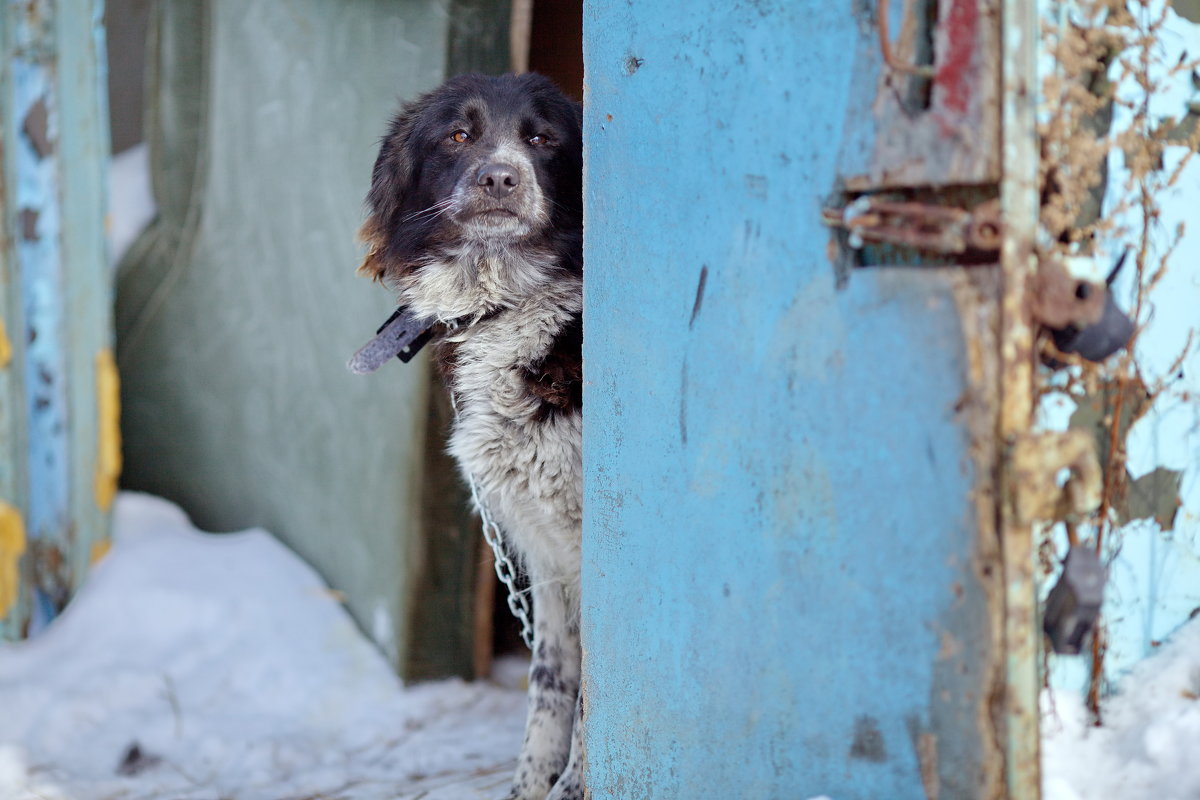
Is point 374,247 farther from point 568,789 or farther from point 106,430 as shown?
point 106,430

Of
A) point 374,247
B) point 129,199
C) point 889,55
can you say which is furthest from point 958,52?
point 129,199

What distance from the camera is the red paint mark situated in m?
1.15

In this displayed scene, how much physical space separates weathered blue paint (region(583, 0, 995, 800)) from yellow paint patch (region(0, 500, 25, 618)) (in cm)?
263

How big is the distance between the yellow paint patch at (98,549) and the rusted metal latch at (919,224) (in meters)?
3.17

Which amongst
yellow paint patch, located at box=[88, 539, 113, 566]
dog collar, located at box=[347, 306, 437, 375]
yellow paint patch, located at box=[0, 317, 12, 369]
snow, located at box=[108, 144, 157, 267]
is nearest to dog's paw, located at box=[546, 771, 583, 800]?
dog collar, located at box=[347, 306, 437, 375]

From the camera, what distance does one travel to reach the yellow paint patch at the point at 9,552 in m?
3.44

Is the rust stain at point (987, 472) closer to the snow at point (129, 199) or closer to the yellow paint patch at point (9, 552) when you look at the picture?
the yellow paint patch at point (9, 552)

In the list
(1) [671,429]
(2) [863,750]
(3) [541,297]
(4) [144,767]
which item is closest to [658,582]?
(1) [671,429]

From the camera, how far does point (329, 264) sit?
3293mm

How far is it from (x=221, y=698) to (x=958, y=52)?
2777 mm

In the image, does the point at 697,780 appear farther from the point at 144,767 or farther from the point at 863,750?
the point at 144,767

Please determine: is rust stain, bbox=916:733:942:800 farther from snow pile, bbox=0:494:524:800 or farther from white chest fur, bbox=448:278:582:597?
snow pile, bbox=0:494:524:800

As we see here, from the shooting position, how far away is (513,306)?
228cm

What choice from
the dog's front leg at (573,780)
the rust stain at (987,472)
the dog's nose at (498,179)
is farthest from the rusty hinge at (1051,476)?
the dog's nose at (498,179)
